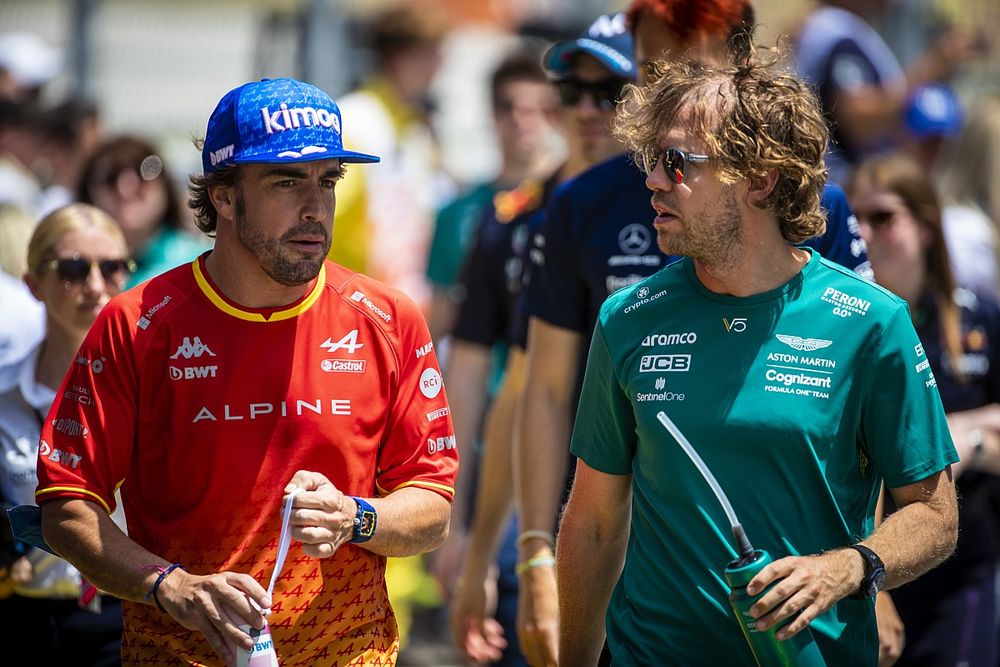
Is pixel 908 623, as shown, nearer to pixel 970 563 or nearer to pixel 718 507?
pixel 970 563

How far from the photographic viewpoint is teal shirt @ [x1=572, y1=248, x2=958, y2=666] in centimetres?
347

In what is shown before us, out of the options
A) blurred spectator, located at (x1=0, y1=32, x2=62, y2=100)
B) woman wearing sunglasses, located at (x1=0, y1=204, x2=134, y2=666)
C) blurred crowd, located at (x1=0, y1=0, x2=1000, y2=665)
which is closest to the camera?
woman wearing sunglasses, located at (x1=0, y1=204, x2=134, y2=666)

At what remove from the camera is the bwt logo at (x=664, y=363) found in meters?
3.61

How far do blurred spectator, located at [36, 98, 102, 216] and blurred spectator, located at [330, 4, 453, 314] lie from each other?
2170 mm

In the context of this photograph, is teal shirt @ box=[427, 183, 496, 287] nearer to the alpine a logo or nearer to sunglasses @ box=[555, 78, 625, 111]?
sunglasses @ box=[555, 78, 625, 111]

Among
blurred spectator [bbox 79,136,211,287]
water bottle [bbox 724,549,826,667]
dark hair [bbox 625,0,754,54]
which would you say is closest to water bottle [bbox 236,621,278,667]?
water bottle [bbox 724,549,826,667]

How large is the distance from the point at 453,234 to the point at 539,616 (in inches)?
142

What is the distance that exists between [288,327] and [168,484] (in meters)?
0.49

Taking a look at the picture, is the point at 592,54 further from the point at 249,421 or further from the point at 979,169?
the point at 979,169

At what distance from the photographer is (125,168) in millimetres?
6859

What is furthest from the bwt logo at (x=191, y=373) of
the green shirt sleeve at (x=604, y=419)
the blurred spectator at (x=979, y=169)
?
the blurred spectator at (x=979, y=169)

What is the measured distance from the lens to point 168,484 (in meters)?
3.74

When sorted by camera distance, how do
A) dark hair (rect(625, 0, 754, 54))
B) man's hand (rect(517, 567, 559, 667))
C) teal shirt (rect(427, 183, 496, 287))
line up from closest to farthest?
1. dark hair (rect(625, 0, 754, 54))
2. man's hand (rect(517, 567, 559, 667))
3. teal shirt (rect(427, 183, 496, 287))

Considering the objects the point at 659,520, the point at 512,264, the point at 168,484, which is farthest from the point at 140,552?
the point at 512,264
